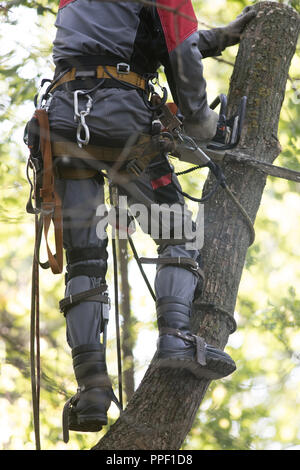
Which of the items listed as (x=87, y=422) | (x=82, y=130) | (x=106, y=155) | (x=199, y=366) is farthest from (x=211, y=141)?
(x=87, y=422)

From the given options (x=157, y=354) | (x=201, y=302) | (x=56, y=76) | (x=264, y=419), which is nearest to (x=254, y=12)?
(x=56, y=76)

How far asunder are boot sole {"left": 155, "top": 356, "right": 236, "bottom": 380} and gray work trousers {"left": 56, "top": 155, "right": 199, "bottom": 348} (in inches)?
10.2

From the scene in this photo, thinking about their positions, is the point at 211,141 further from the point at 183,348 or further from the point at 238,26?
the point at 183,348

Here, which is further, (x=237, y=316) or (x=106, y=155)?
(x=237, y=316)

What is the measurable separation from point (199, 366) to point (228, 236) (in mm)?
649

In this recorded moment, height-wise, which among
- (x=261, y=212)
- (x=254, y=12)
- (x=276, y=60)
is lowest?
(x=276, y=60)

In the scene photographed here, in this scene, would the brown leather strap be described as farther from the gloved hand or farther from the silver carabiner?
the gloved hand

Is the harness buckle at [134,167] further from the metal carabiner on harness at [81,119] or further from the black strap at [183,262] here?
the black strap at [183,262]

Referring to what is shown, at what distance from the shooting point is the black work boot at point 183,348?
2543 millimetres

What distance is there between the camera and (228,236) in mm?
2949

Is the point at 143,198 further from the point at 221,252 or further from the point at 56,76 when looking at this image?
the point at 56,76

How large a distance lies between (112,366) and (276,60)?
→ 323 centimetres

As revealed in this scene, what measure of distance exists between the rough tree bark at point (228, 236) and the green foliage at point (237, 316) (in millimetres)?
1287
